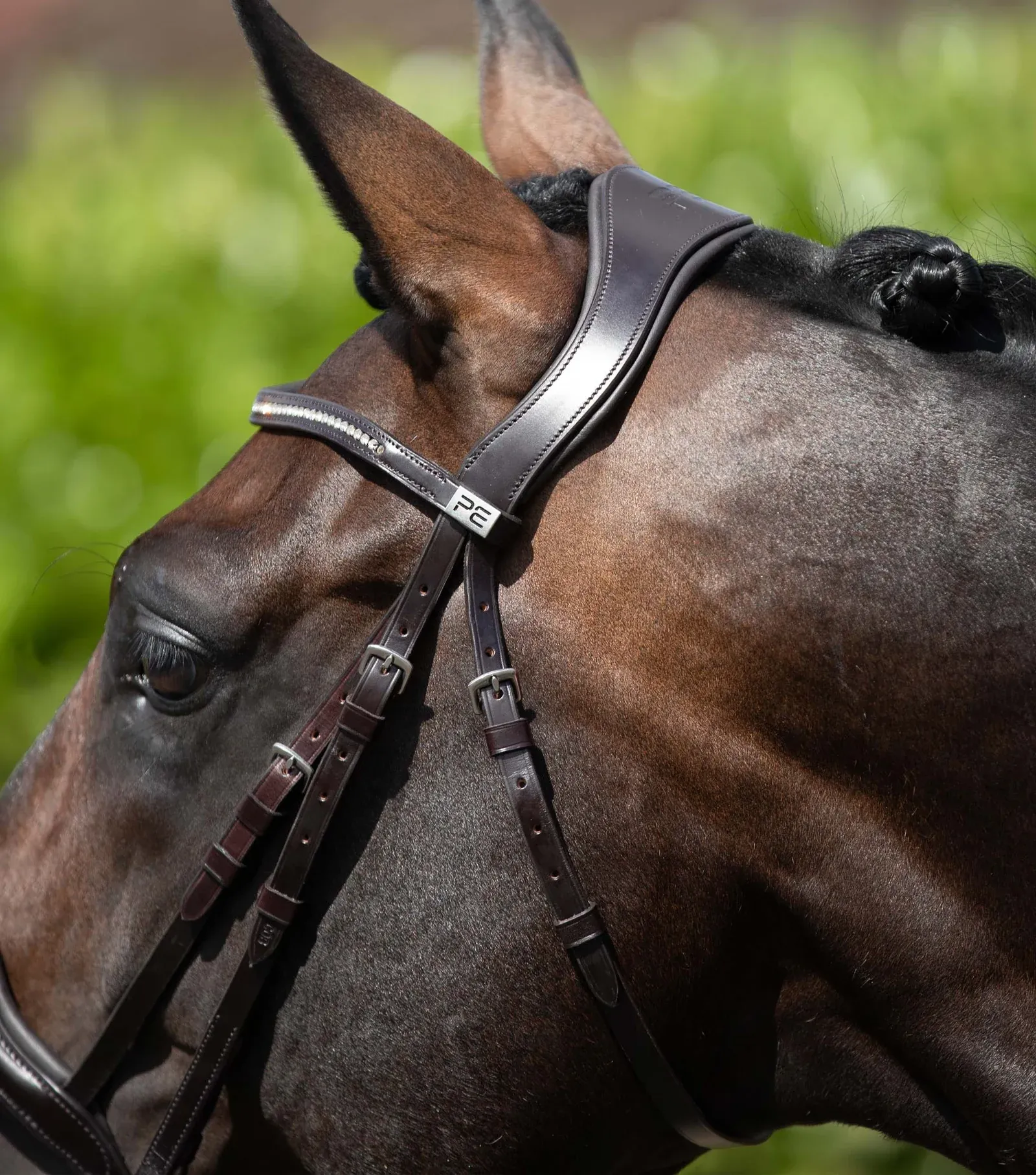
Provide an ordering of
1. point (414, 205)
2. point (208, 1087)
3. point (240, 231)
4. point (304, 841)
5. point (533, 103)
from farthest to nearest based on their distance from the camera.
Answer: point (240, 231), point (533, 103), point (208, 1087), point (304, 841), point (414, 205)

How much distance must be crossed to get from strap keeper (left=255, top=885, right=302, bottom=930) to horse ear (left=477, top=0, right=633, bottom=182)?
1.26 meters

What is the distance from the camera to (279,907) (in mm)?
1886

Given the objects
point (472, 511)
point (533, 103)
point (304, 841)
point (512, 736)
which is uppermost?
point (533, 103)

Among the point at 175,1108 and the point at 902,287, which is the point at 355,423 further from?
the point at 175,1108

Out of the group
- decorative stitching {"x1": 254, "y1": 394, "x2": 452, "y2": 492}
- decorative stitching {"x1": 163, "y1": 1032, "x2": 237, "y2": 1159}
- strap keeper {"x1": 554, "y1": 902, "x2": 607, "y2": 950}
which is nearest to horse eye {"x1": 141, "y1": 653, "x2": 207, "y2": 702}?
decorative stitching {"x1": 254, "y1": 394, "x2": 452, "y2": 492}

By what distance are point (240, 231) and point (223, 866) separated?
4359 mm

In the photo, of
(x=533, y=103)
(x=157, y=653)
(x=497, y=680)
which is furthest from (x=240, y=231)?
(x=497, y=680)

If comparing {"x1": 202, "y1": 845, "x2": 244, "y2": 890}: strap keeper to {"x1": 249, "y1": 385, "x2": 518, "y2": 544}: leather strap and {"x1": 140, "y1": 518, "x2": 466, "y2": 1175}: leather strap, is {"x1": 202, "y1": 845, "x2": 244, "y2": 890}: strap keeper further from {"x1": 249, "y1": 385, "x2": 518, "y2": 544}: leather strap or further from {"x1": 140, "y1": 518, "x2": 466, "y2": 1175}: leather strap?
{"x1": 249, "y1": 385, "x2": 518, "y2": 544}: leather strap

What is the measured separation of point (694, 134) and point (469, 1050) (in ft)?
Answer: 14.6

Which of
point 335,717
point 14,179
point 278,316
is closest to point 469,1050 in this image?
point 335,717

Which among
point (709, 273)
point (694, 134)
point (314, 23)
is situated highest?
point (314, 23)

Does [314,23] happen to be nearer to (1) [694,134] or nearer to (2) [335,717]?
(1) [694,134]

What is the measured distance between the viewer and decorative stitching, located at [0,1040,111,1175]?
205 cm

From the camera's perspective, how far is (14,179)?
266 inches
